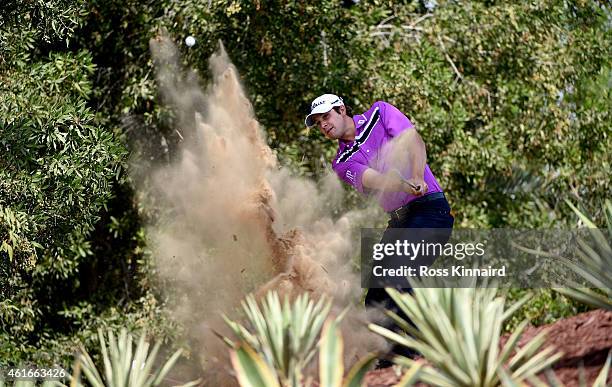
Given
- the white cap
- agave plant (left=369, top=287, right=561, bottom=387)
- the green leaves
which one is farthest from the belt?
the green leaves

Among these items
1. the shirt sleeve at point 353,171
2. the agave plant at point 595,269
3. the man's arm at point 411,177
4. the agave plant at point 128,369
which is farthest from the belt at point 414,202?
the agave plant at point 128,369

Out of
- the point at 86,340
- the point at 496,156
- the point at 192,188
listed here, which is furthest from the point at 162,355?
the point at 496,156

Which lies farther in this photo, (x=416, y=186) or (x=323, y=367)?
(x=416, y=186)

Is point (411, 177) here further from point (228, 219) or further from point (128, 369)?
point (228, 219)

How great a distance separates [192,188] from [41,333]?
128 inches

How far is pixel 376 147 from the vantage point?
296 inches

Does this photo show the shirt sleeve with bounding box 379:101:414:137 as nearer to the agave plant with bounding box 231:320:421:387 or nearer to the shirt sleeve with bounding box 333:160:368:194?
the shirt sleeve with bounding box 333:160:368:194

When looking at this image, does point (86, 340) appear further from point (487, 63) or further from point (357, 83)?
point (487, 63)

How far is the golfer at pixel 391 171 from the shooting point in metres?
7.18

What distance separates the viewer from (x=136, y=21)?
47.9 ft

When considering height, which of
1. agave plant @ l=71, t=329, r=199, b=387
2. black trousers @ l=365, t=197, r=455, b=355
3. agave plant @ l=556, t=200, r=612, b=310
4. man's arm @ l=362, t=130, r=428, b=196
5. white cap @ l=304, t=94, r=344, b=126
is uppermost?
white cap @ l=304, t=94, r=344, b=126

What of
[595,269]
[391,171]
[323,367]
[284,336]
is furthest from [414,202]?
[323,367]

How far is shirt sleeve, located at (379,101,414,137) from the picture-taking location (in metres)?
7.38

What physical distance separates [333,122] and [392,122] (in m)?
0.42
